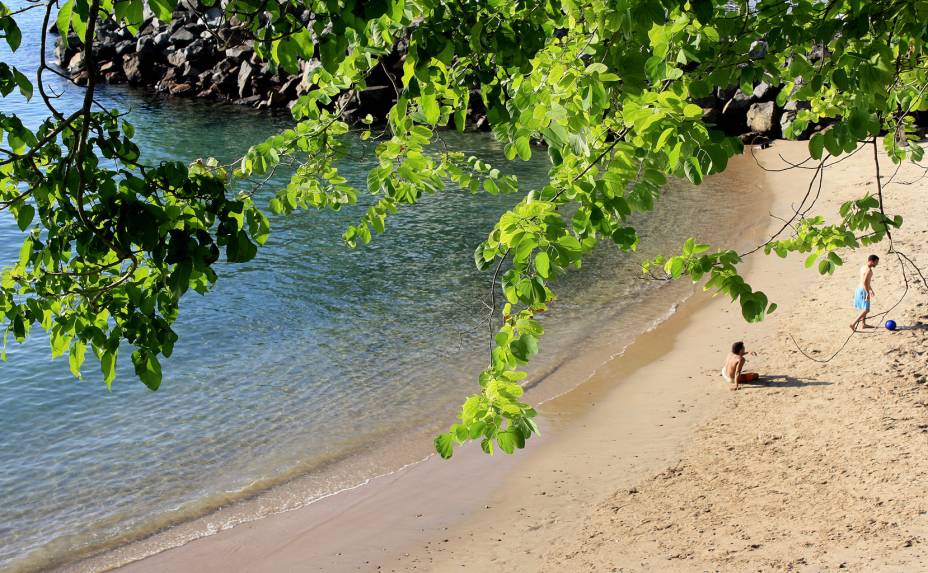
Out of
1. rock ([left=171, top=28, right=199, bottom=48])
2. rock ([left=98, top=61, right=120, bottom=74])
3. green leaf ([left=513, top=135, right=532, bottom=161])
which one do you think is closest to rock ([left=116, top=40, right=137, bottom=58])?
rock ([left=98, top=61, right=120, bottom=74])

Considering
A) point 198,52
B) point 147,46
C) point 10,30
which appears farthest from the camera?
point 147,46

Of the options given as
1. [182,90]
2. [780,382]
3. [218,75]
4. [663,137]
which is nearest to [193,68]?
[182,90]

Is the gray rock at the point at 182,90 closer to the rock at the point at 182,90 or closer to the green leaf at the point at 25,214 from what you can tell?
the rock at the point at 182,90

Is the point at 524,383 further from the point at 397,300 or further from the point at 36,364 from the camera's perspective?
the point at 36,364

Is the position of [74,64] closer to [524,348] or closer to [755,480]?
[755,480]

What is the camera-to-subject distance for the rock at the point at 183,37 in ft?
164

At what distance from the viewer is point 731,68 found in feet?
16.5

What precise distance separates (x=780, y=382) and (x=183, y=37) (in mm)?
43770

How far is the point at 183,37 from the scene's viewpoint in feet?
164

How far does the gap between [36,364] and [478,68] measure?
1587 cm

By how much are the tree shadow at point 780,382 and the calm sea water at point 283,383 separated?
3.60 m

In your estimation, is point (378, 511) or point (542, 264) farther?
point (378, 511)

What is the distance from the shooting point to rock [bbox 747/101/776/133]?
3612 cm

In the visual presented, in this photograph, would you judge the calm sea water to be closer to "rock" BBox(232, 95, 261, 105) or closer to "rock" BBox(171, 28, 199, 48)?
"rock" BBox(232, 95, 261, 105)
